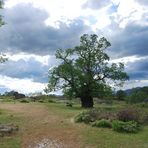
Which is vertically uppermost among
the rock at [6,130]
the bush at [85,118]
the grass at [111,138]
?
the bush at [85,118]

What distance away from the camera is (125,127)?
23.5 m

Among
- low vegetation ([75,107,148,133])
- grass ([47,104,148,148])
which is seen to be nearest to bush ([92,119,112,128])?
low vegetation ([75,107,148,133])

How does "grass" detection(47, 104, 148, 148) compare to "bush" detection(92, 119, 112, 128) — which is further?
"bush" detection(92, 119, 112, 128)

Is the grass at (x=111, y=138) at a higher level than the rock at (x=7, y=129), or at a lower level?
lower

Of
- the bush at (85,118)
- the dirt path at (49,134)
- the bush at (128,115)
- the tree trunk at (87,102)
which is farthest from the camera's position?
the tree trunk at (87,102)

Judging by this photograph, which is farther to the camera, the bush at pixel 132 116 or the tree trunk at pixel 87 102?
the tree trunk at pixel 87 102

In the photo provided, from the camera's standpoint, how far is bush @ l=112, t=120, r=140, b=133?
2334 cm

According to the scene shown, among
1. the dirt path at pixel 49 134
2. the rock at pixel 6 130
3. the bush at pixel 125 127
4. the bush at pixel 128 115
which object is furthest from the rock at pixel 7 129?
the bush at pixel 128 115

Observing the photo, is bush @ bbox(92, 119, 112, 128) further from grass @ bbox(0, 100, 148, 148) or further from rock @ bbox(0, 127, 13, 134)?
rock @ bbox(0, 127, 13, 134)

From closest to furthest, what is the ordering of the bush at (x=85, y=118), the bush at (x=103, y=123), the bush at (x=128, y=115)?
the bush at (x=103, y=123), the bush at (x=128, y=115), the bush at (x=85, y=118)

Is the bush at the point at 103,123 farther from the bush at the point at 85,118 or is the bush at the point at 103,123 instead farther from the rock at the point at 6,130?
the rock at the point at 6,130

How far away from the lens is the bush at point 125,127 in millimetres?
23344

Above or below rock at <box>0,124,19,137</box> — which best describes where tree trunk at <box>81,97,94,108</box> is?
above

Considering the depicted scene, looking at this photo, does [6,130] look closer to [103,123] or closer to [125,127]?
[103,123]
